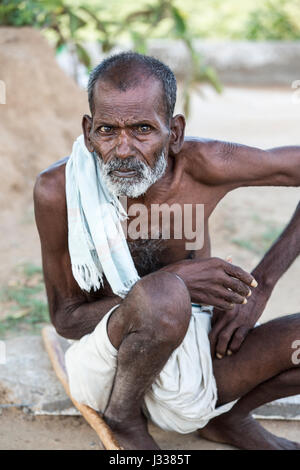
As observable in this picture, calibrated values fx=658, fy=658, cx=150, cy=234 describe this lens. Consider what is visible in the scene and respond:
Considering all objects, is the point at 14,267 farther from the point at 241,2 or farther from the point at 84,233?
the point at 241,2

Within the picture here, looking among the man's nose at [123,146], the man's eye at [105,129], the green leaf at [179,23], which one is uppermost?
the green leaf at [179,23]

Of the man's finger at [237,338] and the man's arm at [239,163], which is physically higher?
the man's arm at [239,163]

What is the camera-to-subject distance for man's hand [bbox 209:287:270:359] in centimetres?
239

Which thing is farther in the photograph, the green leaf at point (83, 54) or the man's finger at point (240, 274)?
the green leaf at point (83, 54)

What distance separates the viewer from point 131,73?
2287 millimetres

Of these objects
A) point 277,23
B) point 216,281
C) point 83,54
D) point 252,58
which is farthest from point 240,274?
point 277,23

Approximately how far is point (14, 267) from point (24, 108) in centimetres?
141

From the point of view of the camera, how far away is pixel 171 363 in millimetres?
2287

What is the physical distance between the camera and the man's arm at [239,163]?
2.52 meters

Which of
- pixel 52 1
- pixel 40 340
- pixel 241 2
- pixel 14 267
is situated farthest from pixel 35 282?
pixel 241 2

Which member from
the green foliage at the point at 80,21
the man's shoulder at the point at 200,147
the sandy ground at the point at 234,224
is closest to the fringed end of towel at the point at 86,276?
the man's shoulder at the point at 200,147

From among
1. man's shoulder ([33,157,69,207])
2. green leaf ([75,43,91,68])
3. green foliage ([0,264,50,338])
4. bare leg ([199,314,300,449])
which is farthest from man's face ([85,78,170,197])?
green leaf ([75,43,91,68])

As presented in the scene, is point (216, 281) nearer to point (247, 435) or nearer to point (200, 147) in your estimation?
point (200, 147)

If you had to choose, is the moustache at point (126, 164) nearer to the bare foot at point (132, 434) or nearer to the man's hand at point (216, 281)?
the man's hand at point (216, 281)
